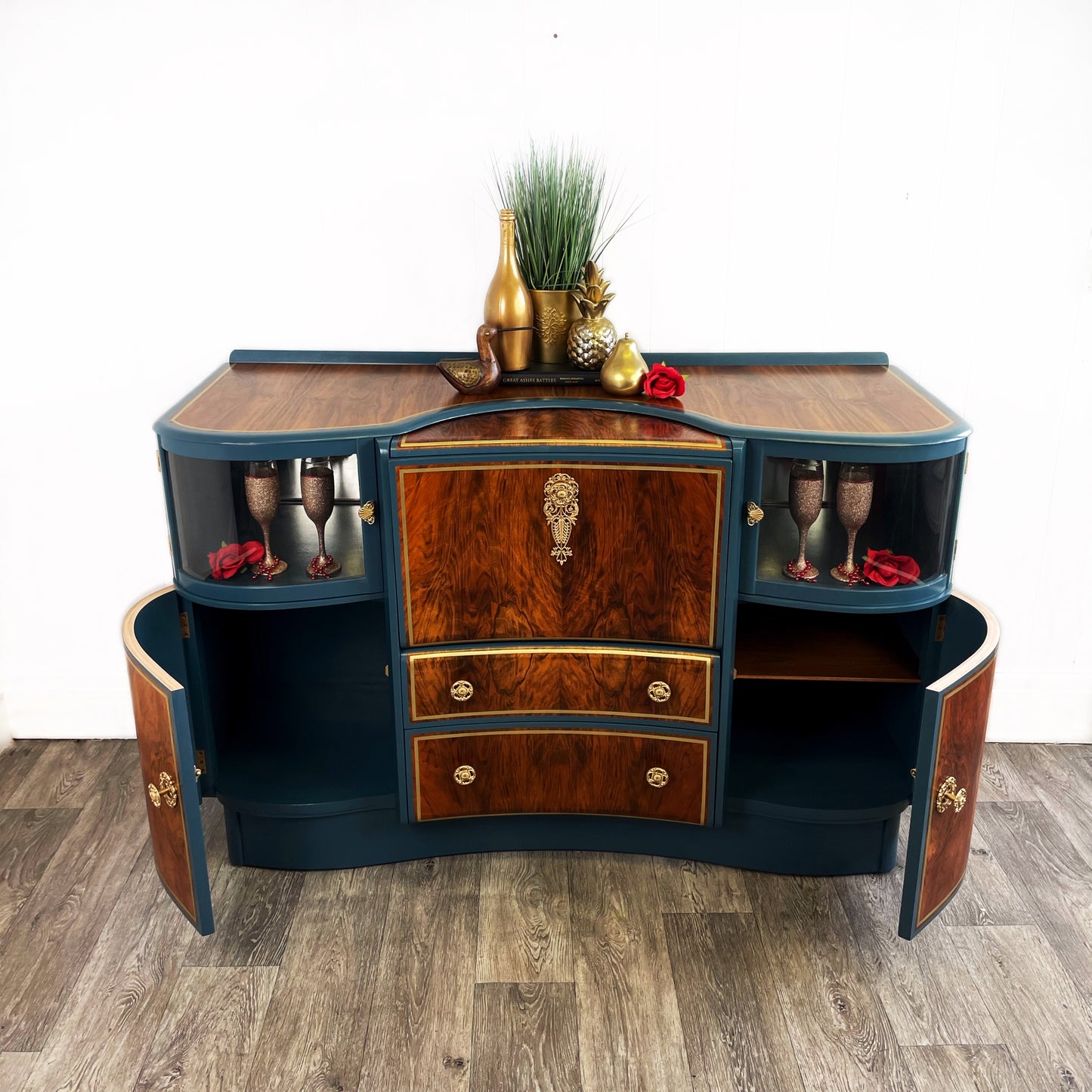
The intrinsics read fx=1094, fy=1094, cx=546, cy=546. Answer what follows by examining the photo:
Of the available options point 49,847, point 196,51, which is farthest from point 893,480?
Answer: point 49,847

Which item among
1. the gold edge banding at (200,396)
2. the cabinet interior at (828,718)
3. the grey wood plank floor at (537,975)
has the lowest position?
the grey wood plank floor at (537,975)

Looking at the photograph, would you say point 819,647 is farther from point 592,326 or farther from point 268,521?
point 268,521

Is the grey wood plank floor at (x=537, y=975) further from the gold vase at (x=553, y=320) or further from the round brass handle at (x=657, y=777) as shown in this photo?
the gold vase at (x=553, y=320)

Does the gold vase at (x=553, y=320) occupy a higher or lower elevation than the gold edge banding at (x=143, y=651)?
higher

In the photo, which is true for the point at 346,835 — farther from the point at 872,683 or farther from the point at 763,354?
the point at 763,354

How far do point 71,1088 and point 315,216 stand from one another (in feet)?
5.81

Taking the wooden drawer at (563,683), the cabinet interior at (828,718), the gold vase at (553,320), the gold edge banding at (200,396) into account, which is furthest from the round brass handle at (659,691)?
the gold edge banding at (200,396)

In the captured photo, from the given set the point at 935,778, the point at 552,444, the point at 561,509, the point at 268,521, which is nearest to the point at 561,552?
the point at 561,509

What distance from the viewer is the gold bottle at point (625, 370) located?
2146 mm

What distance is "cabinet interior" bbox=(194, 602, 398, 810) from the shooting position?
91.0 inches

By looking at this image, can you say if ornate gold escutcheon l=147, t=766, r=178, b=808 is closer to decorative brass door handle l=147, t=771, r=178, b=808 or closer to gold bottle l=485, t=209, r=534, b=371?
decorative brass door handle l=147, t=771, r=178, b=808

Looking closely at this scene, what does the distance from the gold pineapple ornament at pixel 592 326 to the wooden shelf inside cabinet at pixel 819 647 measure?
2.12 ft

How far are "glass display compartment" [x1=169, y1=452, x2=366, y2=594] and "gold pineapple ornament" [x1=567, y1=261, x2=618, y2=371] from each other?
0.54m

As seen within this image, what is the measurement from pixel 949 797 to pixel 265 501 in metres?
1.36
